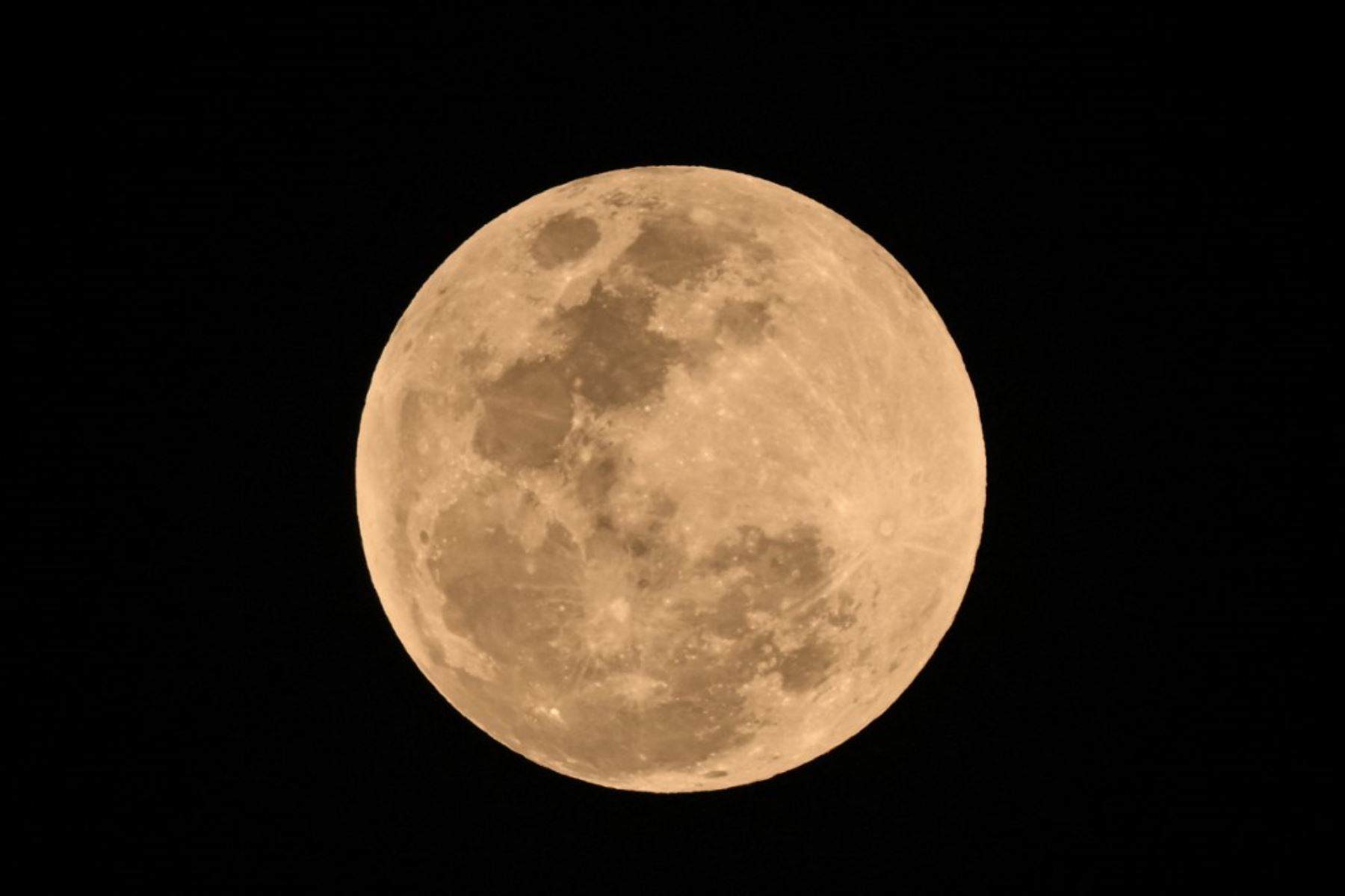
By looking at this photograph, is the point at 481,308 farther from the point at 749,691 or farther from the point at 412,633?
the point at 749,691

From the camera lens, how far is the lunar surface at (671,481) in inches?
143

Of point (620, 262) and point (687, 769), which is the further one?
point (687, 769)

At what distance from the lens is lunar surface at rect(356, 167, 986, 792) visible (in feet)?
11.9

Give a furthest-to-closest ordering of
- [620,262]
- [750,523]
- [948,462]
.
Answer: [948,462], [620,262], [750,523]

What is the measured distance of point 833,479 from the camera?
371cm

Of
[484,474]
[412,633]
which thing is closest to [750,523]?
[484,474]

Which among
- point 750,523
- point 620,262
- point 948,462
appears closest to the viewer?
point 750,523

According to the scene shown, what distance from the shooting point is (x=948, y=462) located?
415 centimetres

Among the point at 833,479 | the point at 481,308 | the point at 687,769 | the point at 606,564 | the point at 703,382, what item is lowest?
the point at 687,769

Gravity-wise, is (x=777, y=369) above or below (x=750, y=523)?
above

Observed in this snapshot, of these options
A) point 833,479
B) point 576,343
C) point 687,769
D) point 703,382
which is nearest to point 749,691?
point 687,769

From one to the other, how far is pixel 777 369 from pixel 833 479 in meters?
0.43

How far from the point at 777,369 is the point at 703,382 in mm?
271

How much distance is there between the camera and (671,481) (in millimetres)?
3602
